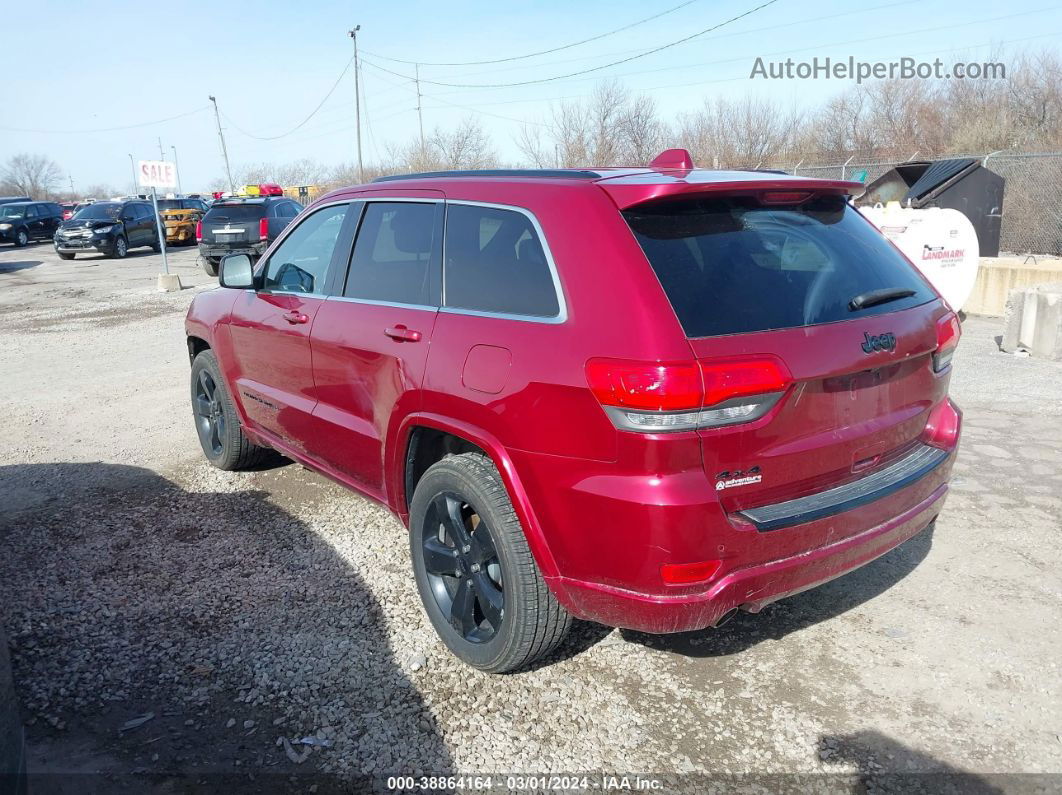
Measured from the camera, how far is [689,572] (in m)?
2.50

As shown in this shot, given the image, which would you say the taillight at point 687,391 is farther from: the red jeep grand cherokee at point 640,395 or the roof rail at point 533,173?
the roof rail at point 533,173

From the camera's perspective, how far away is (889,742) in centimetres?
275

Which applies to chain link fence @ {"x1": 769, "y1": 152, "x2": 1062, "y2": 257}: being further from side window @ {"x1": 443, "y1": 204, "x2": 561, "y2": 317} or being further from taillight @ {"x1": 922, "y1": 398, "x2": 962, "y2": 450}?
side window @ {"x1": 443, "y1": 204, "x2": 561, "y2": 317}

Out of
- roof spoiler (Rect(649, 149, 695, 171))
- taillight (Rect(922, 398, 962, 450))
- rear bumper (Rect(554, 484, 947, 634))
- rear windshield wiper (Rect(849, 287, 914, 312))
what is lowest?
rear bumper (Rect(554, 484, 947, 634))

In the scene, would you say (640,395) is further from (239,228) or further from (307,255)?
(239,228)

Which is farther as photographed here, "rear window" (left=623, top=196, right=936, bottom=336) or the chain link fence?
the chain link fence

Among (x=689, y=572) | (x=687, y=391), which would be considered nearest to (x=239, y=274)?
(x=687, y=391)

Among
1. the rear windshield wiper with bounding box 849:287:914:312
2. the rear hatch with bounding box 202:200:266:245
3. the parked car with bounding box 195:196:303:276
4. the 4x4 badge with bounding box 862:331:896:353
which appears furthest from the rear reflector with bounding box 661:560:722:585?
the rear hatch with bounding box 202:200:266:245

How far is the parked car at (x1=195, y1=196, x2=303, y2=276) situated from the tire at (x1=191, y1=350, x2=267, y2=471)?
1189 centimetres

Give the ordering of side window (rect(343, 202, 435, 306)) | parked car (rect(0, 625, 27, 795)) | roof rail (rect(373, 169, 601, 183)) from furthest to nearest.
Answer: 1. side window (rect(343, 202, 435, 306))
2. roof rail (rect(373, 169, 601, 183))
3. parked car (rect(0, 625, 27, 795))

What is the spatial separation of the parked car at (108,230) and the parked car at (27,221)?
598 cm

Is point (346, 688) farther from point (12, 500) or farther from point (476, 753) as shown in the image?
point (12, 500)

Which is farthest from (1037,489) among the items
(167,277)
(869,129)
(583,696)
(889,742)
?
(869,129)

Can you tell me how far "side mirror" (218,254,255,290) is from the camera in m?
4.67
